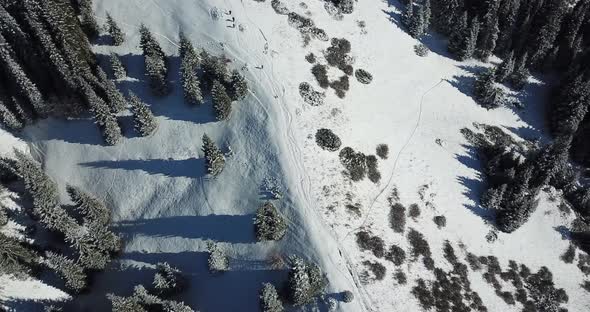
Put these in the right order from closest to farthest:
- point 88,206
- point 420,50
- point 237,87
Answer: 1. point 88,206
2. point 237,87
3. point 420,50

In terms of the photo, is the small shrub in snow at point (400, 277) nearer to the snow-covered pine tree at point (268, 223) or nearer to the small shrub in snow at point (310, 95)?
the snow-covered pine tree at point (268, 223)

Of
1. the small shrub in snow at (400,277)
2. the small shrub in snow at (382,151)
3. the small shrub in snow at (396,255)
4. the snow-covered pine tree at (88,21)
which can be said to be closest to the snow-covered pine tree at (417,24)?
the small shrub in snow at (382,151)

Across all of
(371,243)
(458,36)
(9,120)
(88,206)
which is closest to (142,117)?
(88,206)

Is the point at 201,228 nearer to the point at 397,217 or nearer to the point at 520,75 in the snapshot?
the point at 397,217

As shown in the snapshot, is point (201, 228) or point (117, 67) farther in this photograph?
point (117, 67)

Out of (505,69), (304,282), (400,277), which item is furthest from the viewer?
(505,69)

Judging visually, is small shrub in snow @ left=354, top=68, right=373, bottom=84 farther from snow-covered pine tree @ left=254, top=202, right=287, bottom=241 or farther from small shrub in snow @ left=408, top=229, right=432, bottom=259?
snow-covered pine tree @ left=254, top=202, right=287, bottom=241
